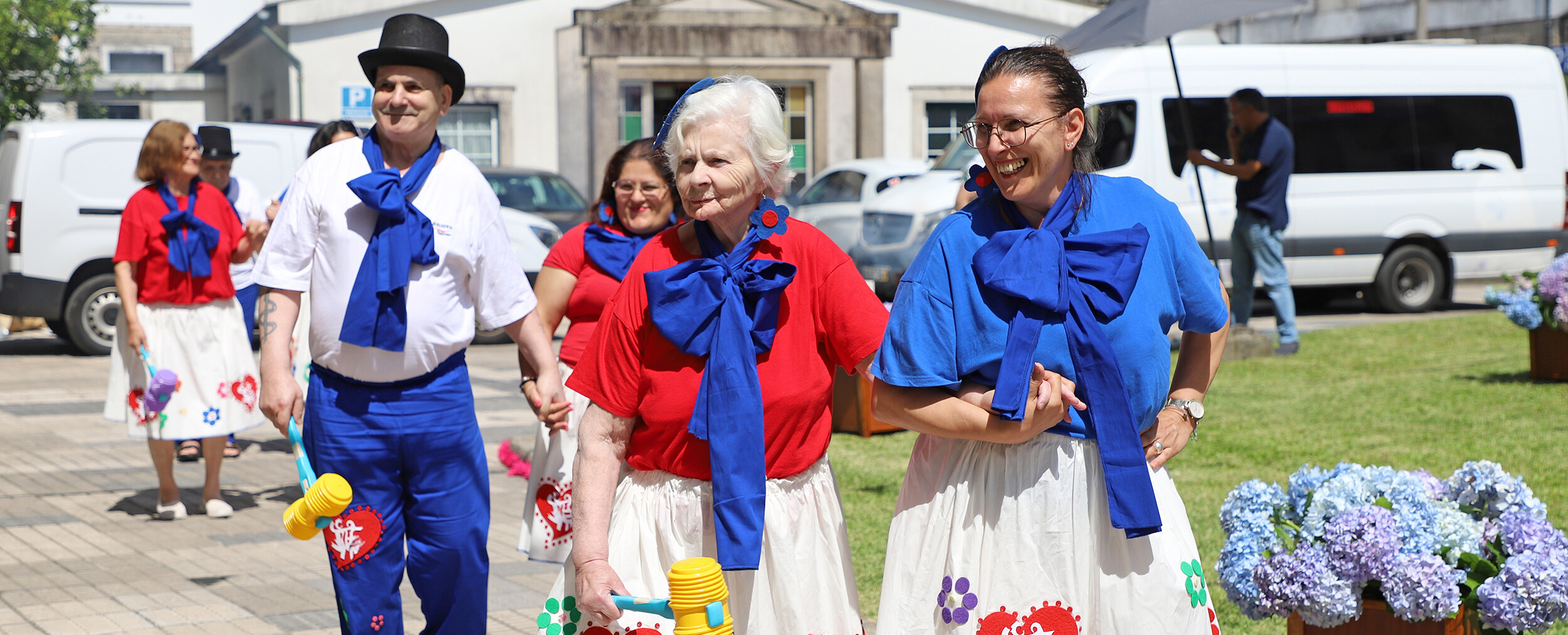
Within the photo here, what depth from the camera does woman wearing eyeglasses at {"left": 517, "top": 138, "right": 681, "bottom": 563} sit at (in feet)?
15.6

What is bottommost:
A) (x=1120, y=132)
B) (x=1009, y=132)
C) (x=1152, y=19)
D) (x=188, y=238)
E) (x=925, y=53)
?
(x=188, y=238)

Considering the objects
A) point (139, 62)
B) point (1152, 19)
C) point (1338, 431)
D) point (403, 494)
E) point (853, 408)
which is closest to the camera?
point (403, 494)

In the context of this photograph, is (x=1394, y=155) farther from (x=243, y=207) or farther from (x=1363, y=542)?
(x=1363, y=542)

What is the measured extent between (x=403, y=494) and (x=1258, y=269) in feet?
28.1

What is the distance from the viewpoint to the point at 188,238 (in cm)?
711

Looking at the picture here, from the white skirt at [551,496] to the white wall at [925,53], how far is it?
20.1m

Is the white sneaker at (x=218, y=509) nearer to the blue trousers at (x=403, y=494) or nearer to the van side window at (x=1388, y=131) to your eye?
the blue trousers at (x=403, y=494)

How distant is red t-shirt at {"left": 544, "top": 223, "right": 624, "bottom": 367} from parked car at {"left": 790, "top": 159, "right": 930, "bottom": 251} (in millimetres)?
10587

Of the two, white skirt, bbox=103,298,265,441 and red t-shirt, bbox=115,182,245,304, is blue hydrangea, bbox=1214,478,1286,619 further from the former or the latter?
red t-shirt, bbox=115,182,245,304

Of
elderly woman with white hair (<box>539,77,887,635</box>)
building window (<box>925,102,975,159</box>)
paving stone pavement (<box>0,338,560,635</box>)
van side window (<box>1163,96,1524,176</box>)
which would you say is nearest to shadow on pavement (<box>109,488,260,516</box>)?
paving stone pavement (<box>0,338,560,635</box>)

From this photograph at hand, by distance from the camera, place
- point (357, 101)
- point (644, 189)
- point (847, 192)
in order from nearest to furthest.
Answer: point (644, 189) < point (847, 192) < point (357, 101)

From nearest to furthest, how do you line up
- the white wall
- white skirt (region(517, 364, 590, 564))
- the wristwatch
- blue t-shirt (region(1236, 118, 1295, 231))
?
the wristwatch → white skirt (region(517, 364, 590, 564)) → blue t-shirt (region(1236, 118, 1295, 231)) → the white wall

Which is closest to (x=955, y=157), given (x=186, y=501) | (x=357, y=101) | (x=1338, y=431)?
(x=1338, y=431)

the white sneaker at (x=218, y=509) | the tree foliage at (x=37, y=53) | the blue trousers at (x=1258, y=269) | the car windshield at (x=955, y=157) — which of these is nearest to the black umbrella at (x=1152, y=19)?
the blue trousers at (x=1258, y=269)
